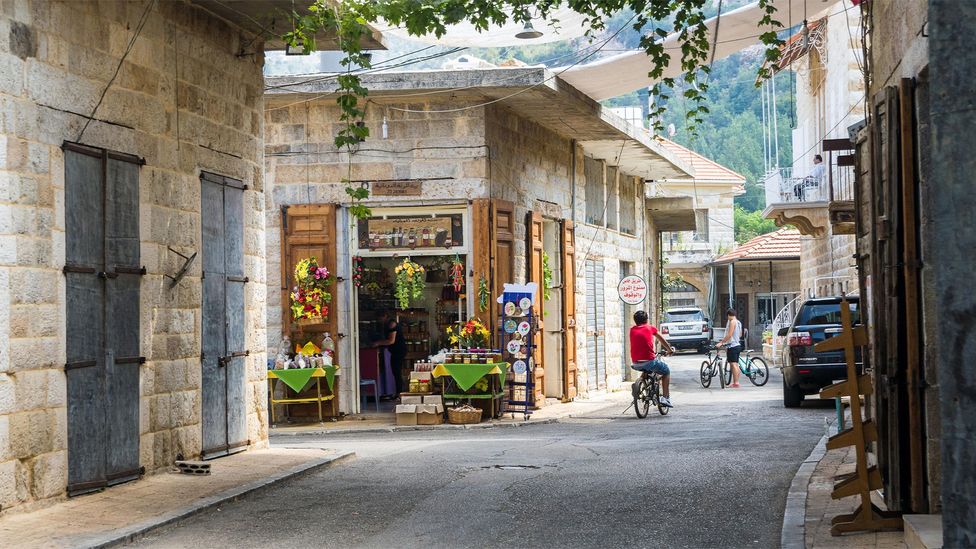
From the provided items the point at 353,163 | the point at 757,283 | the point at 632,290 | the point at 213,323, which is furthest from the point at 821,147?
the point at 757,283

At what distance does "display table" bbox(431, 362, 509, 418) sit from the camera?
18.0m

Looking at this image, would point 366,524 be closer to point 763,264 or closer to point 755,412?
point 755,412

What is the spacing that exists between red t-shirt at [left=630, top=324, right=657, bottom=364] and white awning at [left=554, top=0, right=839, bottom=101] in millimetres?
3980

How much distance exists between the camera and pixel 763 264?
5481cm

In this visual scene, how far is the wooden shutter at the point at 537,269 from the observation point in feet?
69.1

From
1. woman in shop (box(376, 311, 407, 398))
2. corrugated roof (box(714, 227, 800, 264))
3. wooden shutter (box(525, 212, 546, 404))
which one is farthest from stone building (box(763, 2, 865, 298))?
corrugated roof (box(714, 227, 800, 264))

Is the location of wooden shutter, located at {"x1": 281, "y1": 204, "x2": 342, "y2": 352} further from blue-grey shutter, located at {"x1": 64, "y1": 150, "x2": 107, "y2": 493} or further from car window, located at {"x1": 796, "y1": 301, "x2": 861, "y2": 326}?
blue-grey shutter, located at {"x1": 64, "y1": 150, "x2": 107, "y2": 493}

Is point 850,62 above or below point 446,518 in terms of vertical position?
above

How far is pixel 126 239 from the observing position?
427 inches

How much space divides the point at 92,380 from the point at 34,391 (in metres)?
0.87

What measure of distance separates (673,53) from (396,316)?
736 centimetres

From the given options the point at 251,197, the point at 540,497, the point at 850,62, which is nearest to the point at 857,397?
the point at 540,497

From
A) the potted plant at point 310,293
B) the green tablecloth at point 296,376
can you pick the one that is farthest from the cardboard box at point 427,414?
the potted plant at point 310,293

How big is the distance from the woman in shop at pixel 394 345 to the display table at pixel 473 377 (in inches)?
127
